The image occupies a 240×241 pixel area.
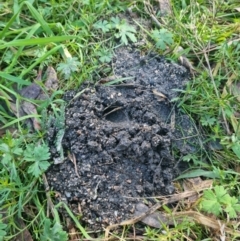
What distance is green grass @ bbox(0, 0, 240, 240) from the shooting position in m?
1.96

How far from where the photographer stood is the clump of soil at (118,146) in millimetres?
1966

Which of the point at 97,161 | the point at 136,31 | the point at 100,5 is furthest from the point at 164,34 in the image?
the point at 97,161

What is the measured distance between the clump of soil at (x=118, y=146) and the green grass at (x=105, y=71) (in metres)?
0.07

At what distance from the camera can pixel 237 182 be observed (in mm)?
2045

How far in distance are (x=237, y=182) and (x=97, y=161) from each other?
611mm

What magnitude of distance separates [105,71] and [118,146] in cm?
42

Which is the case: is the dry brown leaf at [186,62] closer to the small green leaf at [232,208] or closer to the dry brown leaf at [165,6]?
the dry brown leaf at [165,6]

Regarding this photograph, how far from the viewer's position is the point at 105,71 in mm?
2258

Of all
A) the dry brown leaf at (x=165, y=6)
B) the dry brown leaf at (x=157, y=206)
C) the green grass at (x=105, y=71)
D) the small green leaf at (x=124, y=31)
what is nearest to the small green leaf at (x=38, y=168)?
the green grass at (x=105, y=71)

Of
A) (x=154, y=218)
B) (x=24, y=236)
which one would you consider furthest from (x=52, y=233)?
(x=154, y=218)

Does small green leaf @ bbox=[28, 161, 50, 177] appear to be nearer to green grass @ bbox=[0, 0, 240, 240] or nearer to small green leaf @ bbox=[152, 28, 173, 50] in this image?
green grass @ bbox=[0, 0, 240, 240]

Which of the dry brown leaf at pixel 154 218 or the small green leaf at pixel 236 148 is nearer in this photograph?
the dry brown leaf at pixel 154 218

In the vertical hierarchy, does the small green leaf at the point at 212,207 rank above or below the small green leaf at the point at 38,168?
below

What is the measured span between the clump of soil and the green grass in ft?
0.22
